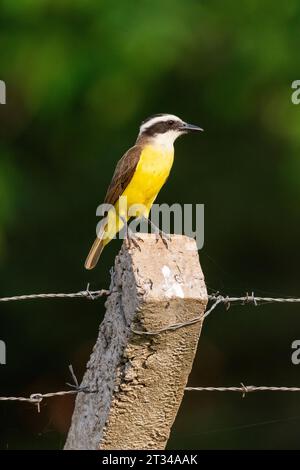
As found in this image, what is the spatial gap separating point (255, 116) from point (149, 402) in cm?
461

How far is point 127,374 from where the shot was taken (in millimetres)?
2746

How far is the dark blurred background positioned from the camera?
6051 mm

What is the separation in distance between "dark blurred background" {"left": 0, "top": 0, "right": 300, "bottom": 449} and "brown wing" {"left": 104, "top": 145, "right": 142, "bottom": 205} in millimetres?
1262

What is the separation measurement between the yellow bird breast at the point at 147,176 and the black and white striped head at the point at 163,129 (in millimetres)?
110

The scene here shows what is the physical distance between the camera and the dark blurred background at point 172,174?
6051mm

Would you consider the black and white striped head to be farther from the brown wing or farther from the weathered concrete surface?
the weathered concrete surface

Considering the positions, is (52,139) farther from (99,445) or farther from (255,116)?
(99,445)

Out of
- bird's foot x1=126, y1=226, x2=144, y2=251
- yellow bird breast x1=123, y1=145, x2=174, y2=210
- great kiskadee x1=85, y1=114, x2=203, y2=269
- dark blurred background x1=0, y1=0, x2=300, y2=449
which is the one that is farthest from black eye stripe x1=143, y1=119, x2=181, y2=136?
bird's foot x1=126, y1=226, x2=144, y2=251

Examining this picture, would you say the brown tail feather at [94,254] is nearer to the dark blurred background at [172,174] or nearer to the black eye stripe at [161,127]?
the black eye stripe at [161,127]

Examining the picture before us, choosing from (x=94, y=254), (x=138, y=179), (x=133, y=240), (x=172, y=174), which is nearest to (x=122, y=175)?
(x=138, y=179)

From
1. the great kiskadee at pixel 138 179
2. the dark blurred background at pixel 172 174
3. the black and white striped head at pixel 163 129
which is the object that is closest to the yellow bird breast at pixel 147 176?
the great kiskadee at pixel 138 179

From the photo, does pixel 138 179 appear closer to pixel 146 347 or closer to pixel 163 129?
pixel 163 129

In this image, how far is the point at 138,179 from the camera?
15.3 ft

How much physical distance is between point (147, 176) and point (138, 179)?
0.13 feet
